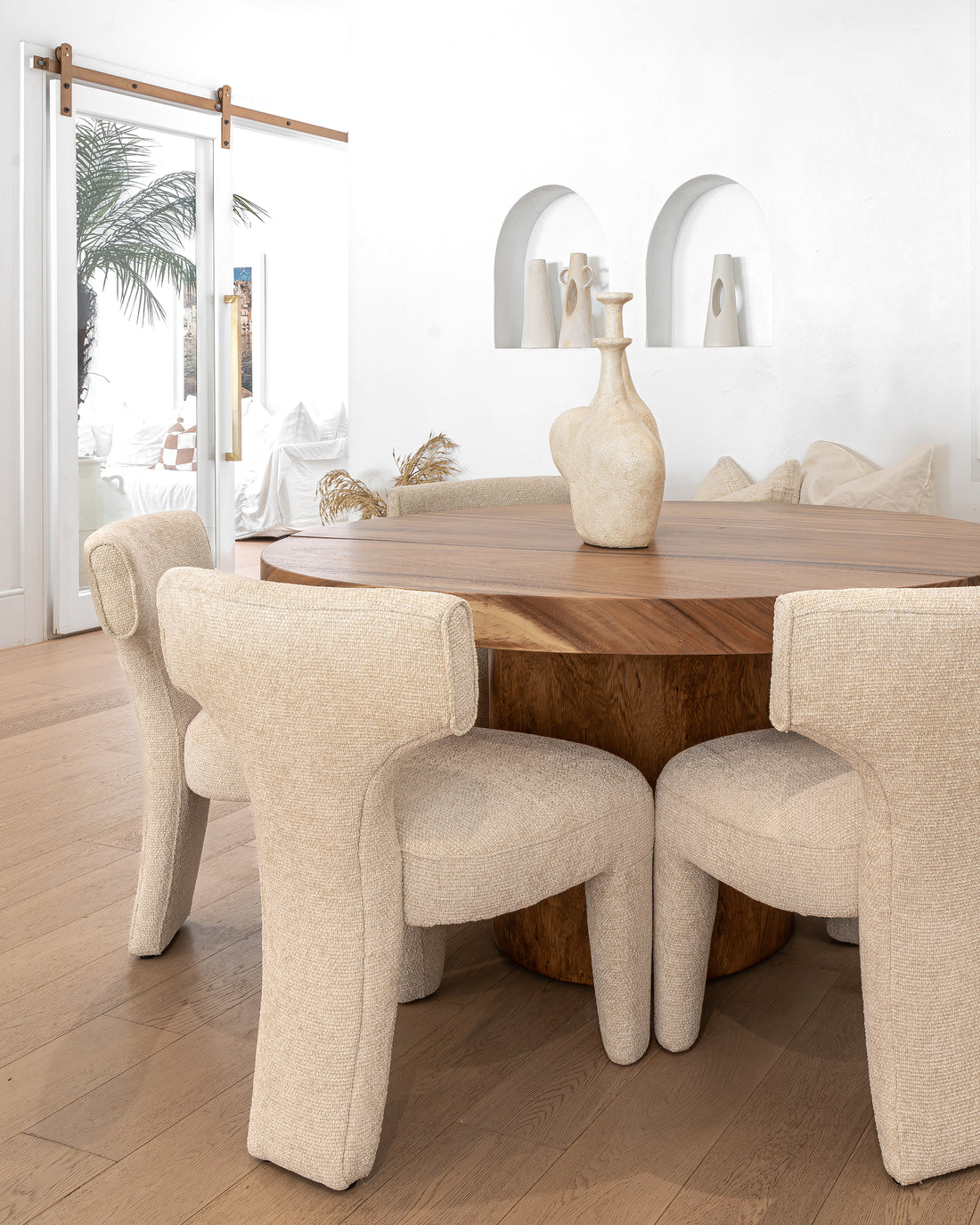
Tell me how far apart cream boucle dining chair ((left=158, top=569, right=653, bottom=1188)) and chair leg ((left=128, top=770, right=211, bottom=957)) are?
0.62 meters

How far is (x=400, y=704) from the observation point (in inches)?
50.1

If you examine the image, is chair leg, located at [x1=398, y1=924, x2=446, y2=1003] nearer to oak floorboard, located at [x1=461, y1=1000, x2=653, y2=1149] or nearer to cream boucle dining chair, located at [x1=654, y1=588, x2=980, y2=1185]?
oak floorboard, located at [x1=461, y1=1000, x2=653, y2=1149]

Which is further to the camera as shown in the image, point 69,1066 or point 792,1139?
point 69,1066

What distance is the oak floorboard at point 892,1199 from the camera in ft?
4.69

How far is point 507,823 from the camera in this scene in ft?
4.85

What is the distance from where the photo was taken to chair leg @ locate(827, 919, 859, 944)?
2.19 m

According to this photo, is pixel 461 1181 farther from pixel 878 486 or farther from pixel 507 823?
pixel 878 486

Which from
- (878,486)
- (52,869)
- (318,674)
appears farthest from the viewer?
(878,486)

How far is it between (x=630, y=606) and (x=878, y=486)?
2211mm

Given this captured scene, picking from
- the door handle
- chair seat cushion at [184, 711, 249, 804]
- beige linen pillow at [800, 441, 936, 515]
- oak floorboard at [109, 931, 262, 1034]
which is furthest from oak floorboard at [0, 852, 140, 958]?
the door handle

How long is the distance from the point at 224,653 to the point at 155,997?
0.93 m

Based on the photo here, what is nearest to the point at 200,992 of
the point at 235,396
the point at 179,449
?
the point at 179,449

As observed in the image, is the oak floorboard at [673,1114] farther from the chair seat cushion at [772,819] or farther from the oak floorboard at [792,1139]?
the chair seat cushion at [772,819]

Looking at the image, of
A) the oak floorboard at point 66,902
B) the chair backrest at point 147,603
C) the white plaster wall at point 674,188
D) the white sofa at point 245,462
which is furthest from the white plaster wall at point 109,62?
the chair backrest at point 147,603
